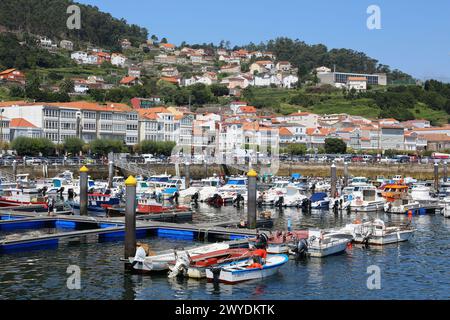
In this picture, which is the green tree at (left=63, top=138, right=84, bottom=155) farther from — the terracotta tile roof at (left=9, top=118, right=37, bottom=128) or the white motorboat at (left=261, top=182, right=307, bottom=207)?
the white motorboat at (left=261, top=182, right=307, bottom=207)

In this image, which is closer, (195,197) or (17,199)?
(17,199)

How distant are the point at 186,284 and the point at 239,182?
37.8 meters

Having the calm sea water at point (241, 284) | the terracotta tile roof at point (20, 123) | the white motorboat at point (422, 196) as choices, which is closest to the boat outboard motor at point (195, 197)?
the white motorboat at point (422, 196)

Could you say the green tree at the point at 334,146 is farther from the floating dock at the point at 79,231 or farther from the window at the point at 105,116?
the floating dock at the point at 79,231

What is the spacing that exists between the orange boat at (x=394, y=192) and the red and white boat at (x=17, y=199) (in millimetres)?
24778

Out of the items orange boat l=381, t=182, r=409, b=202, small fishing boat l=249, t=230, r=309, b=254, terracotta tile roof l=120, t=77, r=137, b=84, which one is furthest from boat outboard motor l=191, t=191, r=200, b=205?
terracotta tile roof l=120, t=77, r=137, b=84

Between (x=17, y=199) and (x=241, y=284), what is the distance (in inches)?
1077

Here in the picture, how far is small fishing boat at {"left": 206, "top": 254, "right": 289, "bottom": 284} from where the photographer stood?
84.4ft

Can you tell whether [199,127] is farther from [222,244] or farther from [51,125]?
[222,244]

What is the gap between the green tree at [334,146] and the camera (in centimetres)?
11588

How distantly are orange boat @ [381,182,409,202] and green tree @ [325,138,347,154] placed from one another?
59.2m

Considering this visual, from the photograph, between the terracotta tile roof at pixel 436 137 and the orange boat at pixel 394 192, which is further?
the terracotta tile roof at pixel 436 137

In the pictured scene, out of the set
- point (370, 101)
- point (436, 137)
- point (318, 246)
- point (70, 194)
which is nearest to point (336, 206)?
point (70, 194)

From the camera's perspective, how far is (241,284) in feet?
84.4
